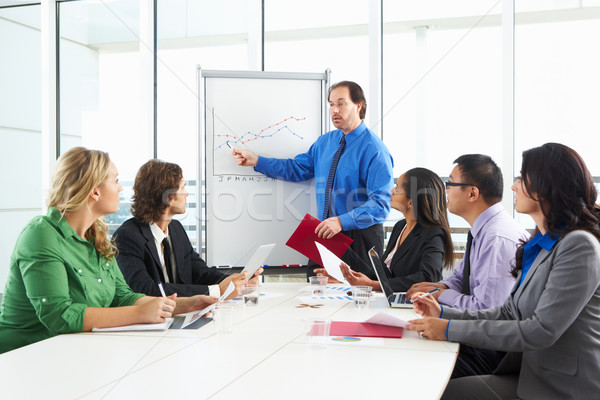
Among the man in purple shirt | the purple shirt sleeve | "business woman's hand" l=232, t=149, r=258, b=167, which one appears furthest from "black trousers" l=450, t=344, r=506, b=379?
"business woman's hand" l=232, t=149, r=258, b=167

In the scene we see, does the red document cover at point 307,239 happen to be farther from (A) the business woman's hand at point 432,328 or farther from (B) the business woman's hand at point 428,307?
(A) the business woman's hand at point 432,328

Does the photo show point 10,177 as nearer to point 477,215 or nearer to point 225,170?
point 225,170

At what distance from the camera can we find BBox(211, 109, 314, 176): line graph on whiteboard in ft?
12.4

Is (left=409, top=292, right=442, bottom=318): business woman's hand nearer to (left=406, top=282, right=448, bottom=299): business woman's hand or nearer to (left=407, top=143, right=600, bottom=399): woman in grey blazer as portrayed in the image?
(left=407, top=143, right=600, bottom=399): woman in grey blazer

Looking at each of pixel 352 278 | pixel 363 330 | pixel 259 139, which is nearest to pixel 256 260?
pixel 352 278

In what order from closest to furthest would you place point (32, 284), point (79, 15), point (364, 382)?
point (364, 382), point (32, 284), point (79, 15)

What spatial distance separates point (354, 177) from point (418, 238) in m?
0.90

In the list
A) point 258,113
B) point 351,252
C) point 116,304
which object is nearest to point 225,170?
point 258,113

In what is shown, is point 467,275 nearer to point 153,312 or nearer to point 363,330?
point 363,330

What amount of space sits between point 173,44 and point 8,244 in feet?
8.31

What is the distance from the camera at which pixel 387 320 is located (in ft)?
5.50

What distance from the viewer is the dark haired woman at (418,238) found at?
247cm

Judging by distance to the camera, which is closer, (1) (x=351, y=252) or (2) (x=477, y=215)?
(2) (x=477, y=215)

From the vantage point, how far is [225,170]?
3768mm
